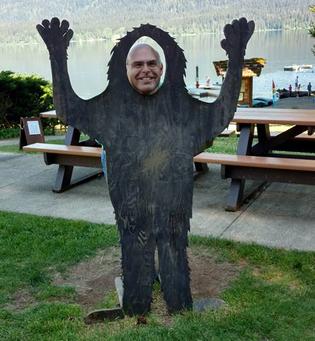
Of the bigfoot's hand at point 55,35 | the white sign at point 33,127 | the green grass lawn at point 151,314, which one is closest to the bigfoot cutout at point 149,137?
the bigfoot's hand at point 55,35

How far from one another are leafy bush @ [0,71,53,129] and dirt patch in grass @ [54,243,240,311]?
1029 cm

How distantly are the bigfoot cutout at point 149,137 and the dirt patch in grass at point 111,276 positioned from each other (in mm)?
338

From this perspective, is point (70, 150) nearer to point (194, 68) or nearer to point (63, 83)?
point (63, 83)

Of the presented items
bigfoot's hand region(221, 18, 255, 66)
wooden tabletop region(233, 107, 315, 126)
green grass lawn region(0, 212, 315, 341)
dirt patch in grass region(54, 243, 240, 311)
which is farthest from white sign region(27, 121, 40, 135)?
bigfoot's hand region(221, 18, 255, 66)

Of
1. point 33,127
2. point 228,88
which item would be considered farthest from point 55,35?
point 33,127

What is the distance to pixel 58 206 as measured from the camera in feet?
18.8

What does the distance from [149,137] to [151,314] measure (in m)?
1.05

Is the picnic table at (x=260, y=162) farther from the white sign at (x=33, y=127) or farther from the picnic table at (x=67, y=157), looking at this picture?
the white sign at (x=33, y=127)

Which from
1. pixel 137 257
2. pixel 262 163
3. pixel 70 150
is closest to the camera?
pixel 137 257

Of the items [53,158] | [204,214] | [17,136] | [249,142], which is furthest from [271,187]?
[17,136]

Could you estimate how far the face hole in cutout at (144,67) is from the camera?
2938 mm

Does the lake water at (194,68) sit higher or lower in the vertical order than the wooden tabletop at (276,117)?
lower

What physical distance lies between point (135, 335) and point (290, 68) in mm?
73074

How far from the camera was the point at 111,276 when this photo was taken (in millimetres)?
3922
